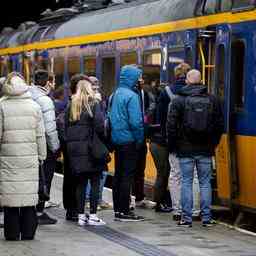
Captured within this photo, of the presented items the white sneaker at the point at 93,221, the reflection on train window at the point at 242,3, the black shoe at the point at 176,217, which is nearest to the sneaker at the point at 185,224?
the black shoe at the point at 176,217

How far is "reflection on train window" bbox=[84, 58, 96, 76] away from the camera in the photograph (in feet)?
63.8

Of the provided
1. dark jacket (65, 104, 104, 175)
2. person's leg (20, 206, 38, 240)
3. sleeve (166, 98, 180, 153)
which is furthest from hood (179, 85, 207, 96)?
person's leg (20, 206, 38, 240)

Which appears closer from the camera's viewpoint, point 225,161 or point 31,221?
point 31,221

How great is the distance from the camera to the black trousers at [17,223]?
35.0 ft

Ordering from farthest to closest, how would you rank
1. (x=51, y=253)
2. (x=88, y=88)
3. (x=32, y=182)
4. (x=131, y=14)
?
(x=131, y=14)
(x=88, y=88)
(x=32, y=182)
(x=51, y=253)

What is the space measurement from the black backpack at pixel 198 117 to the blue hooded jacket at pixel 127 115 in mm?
658

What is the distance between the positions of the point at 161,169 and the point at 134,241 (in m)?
2.55

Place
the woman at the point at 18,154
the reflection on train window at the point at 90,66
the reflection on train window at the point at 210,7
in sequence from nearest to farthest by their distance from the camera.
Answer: the woman at the point at 18,154 → the reflection on train window at the point at 210,7 → the reflection on train window at the point at 90,66

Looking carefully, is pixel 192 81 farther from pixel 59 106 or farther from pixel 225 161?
pixel 59 106

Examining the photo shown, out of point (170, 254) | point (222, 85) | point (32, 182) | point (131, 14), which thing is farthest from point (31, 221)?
point (131, 14)

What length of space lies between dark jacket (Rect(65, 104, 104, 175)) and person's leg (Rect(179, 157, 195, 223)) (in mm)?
1007

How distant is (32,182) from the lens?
34.8ft

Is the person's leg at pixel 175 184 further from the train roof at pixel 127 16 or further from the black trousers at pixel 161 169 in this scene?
the train roof at pixel 127 16

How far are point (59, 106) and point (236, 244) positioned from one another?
344 cm
